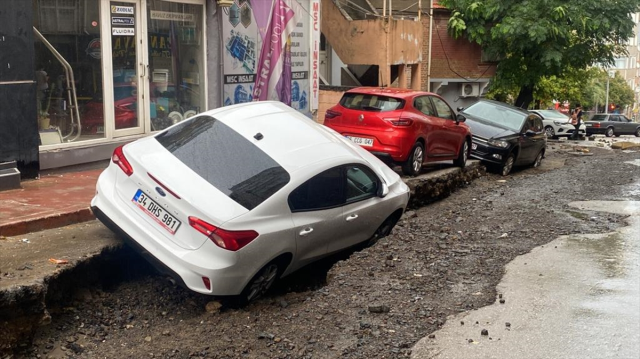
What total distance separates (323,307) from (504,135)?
11370 millimetres

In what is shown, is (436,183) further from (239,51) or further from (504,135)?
(504,135)

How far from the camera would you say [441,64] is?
2903 cm

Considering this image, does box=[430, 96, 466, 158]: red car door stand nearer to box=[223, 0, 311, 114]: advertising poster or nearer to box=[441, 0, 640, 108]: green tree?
box=[223, 0, 311, 114]: advertising poster

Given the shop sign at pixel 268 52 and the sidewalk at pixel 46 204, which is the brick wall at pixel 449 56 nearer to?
the shop sign at pixel 268 52

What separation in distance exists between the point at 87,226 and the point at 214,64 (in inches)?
245

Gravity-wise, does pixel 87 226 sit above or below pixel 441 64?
below

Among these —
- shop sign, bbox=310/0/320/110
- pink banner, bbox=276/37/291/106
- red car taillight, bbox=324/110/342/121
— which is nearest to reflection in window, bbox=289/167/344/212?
red car taillight, bbox=324/110/342/121

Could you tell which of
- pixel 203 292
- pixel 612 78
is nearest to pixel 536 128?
pixel 203 292

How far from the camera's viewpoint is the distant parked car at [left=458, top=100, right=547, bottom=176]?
16.3 meters

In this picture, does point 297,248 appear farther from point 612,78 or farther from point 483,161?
point 612,78

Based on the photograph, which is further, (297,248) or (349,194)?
(349,194)

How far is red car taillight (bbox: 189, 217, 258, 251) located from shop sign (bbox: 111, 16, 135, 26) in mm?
6279

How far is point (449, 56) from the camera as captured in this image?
95.5 feet

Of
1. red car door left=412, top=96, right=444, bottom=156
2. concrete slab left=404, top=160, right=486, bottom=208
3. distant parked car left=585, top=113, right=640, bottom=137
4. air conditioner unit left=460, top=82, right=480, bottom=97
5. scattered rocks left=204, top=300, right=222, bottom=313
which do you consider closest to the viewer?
scattered rocks left=204, top=300, right=222, bottom=313
